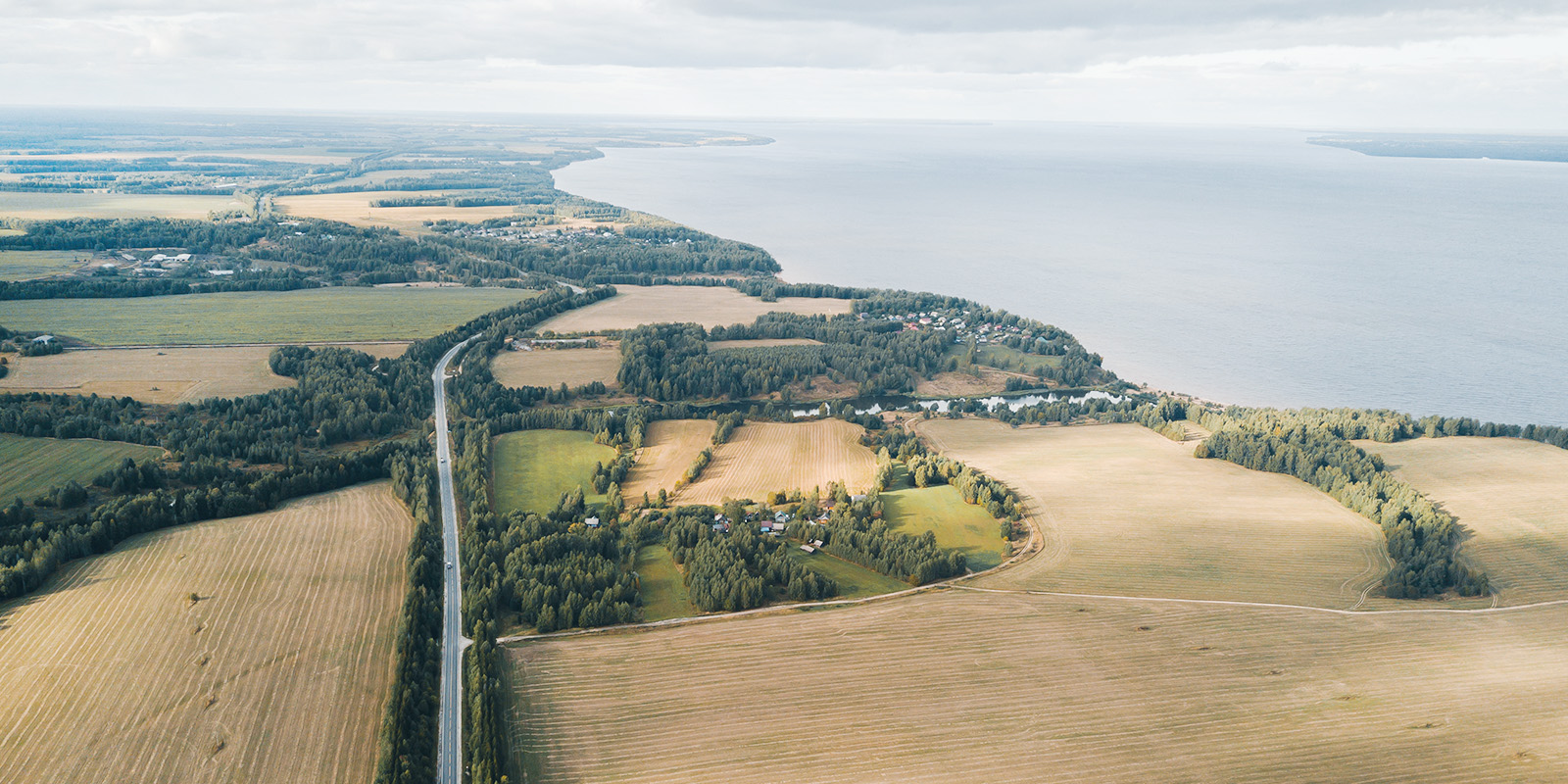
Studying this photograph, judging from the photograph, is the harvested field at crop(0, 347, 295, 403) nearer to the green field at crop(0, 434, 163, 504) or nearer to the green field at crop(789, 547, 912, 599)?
the green field at crop(0, 434, 163, 504)

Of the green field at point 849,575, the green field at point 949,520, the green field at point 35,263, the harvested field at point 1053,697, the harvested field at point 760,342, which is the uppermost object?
the green field at point 35,263

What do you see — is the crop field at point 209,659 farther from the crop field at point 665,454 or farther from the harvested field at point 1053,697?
the crop field at point 665,454

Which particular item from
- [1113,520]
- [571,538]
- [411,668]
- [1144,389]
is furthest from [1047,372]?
[411,668]

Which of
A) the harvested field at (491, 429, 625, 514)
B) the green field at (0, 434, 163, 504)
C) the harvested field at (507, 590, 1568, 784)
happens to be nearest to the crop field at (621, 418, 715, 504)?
the harvested field at (491, 429, 625, 514)

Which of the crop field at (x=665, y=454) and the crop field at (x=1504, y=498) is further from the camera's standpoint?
the crop field at (x=665, y=454)

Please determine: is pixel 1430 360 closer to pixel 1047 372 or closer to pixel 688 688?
pixel 1047 372

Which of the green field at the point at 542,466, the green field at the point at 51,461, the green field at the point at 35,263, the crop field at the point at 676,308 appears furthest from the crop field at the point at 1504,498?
the green field at the point at 35,263
